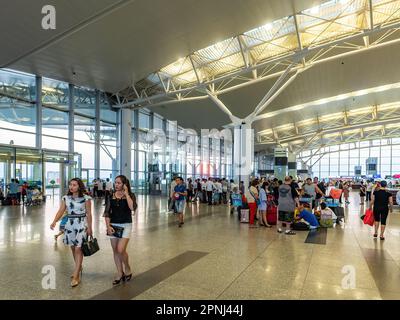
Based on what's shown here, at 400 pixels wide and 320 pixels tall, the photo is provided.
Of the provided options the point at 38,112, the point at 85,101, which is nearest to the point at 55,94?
the point at 38,112

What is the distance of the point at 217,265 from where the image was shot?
575 centimetres

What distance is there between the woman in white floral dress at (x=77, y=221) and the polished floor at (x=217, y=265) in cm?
40

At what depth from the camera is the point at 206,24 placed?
1326 cm

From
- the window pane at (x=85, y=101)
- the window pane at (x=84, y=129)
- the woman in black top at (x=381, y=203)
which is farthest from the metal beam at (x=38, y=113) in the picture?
the woman in black top at (x=381, y=203)

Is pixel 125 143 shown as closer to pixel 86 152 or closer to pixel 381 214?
pixel 86 152

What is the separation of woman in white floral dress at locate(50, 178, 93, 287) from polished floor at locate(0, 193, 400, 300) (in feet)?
1.31

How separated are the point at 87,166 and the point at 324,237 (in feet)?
60.0

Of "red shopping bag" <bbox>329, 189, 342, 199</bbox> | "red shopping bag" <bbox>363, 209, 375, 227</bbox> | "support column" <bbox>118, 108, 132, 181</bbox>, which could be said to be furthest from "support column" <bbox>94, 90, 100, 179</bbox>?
"red shopping bag" <bbox>363, 209, 375, 227</bbox>

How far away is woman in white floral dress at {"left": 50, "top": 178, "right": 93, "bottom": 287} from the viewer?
4.66m

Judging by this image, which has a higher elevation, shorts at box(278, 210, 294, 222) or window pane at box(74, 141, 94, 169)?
window pane at box(74, 141, 94, 169)

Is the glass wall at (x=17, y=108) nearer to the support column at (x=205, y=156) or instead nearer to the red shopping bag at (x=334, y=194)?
the red shopping bag at (x=334, y=194)

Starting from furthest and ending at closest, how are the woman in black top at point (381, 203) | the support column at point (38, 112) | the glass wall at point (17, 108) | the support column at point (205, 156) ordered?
the support column at point (205, 156)
the support column at point (38, 112)
the glass wall at point (17, 108)
the woman in black top at point (381, 203)

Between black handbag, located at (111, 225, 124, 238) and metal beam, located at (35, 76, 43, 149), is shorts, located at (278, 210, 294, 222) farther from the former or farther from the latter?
metal beam, located at (35, 76, 43, 149)

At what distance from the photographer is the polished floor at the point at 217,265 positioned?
4.39 meters
